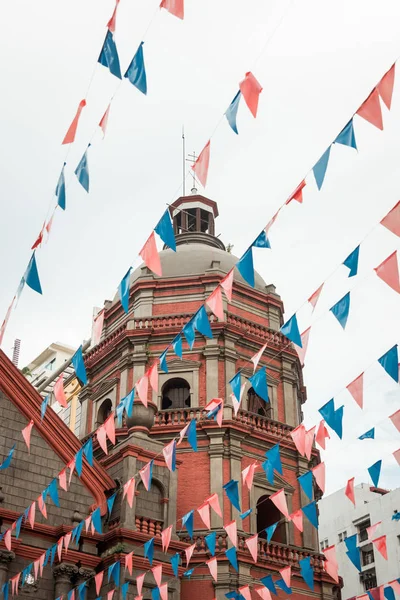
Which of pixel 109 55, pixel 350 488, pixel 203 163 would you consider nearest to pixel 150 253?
pixel 203 163

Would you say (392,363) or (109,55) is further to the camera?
(392,363)

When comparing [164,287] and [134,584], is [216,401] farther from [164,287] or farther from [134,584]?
[164,287]

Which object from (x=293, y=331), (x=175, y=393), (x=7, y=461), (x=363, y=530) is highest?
(x=363, y=530)

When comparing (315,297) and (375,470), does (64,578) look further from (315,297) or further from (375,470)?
(315,297)

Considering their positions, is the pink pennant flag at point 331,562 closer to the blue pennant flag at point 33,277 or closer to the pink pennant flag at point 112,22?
the blue pennant flag at point 33,277

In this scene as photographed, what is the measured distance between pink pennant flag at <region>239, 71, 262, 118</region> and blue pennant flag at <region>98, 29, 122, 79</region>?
1820 mm

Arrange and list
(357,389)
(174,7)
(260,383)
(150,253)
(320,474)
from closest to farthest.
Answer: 1. (174,7)
2. (150,253)
3. (357,389)
4. (260,383)
5. (320,474)

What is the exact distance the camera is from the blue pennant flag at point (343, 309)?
12883mm

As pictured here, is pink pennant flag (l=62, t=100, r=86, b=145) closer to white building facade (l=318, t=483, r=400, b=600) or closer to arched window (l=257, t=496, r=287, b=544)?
arched window (l=257, t=496, r=287, b=544)

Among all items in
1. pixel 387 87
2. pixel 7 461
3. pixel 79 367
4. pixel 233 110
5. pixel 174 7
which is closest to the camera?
pixel 174 7

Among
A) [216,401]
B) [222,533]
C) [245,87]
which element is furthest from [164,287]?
[245,87]

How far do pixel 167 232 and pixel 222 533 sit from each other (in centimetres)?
1279

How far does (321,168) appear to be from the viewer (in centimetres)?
1165

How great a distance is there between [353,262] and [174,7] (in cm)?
446
